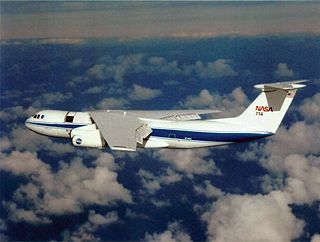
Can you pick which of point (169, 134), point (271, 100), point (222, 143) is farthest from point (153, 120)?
point (271, 100)

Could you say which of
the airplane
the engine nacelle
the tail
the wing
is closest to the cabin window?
the airplane

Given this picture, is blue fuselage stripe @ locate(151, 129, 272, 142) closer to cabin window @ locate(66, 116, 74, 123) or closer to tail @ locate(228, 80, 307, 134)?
tail @ locate(228, 80, 307, 134)

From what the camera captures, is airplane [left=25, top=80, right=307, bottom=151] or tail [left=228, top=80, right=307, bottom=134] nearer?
tail [left=228, top=80, right=307, bottom=134]

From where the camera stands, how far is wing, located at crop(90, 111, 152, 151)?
1977cm

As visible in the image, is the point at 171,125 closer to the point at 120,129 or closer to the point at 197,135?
the point at 197,135

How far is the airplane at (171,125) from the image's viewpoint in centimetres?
2198

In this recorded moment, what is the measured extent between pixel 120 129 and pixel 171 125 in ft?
9.41

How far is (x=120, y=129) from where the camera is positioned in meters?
21.4

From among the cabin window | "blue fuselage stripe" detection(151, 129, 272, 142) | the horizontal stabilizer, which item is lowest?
"blue fuselage stripe" detection(151, 129, 272, 142)

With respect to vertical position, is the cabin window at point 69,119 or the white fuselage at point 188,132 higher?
the cabin window at point 69,119

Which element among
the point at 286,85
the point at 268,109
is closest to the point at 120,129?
the point at 268,109

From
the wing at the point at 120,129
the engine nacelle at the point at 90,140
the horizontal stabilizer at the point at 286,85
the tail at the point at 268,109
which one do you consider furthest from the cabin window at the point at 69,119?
the horizontal stabilizer at the point at 286,85

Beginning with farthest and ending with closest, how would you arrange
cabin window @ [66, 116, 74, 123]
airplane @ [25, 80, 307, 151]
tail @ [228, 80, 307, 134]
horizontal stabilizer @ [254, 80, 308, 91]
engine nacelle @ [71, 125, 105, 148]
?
cabin window @ [66, 116, 74, 123]
engine nacelle @ [71, 125, 105, 148]
airplane @ [25, 80, 307, 151]
tail @ [228, 80, 307, 134]
horizontal stabilizer @ [254, 80, 308, 91]

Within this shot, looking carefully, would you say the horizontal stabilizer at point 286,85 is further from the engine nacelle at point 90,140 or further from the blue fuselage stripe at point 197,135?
the engine nacelle at point 90,140
